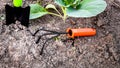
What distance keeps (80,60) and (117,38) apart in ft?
0.90

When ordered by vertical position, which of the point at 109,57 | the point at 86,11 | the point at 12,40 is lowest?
the point at 109,57

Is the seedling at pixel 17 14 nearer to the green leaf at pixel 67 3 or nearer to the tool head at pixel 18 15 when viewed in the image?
the tool head at pixel 18 15

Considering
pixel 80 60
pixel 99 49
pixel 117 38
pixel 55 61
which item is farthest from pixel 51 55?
pixel 117 38

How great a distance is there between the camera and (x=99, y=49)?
1523mm

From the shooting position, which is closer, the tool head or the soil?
the soil

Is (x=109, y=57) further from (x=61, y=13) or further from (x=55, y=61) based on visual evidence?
(x=61, y=13)

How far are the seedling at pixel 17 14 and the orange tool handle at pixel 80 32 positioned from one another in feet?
0.82

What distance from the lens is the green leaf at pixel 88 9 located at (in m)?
1.47

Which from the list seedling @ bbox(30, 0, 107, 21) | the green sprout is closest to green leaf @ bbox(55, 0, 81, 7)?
seedling @ bbox(30, 0, 107, 21)

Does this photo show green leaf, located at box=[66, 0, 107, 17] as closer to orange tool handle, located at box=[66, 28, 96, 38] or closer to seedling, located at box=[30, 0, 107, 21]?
seedling, located at box=[30, 0, 107, 21]

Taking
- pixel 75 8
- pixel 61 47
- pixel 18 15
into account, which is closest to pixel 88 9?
pixel 75 8

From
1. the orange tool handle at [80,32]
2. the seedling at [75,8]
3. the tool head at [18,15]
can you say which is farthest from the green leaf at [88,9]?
the tool head at [18,15]

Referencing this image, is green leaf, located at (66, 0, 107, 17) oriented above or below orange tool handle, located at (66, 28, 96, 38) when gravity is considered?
Answer: above

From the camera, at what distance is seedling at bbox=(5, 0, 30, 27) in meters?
1.58
